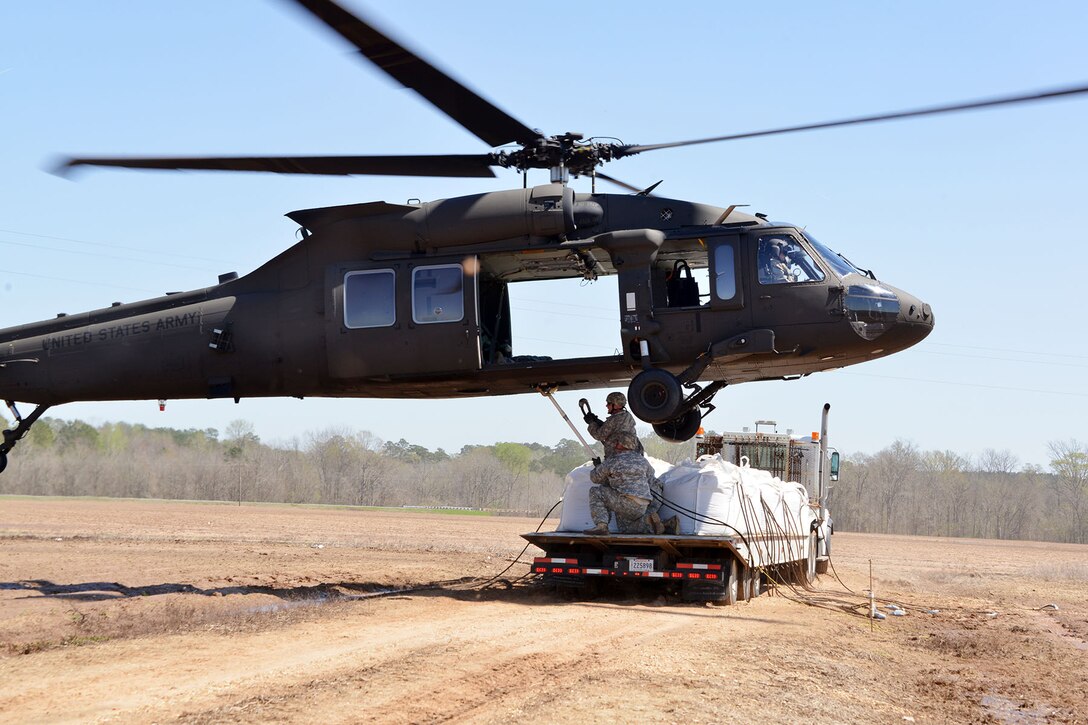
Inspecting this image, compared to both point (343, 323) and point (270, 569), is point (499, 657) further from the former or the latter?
point (270, 569)

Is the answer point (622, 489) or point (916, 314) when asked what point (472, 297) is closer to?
point (622, 489)

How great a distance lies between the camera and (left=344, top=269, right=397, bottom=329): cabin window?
12.6m

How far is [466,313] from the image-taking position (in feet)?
40.5

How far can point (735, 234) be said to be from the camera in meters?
12.1

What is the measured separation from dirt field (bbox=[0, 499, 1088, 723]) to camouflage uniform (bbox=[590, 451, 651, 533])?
3.17 ft

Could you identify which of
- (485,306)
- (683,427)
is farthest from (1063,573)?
(485,306)

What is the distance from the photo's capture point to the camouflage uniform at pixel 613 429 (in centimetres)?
1221

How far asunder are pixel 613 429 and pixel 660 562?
1663 millimetres

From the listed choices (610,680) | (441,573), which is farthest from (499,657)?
(441,573)

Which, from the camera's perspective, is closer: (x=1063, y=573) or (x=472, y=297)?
(x=472, y=297)

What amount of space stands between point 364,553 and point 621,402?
9.08 meters

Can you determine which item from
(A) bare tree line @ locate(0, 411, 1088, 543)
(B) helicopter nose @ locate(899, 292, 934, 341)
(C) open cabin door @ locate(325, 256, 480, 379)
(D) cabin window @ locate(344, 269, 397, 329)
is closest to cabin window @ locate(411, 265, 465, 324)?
(C) open cabin door @ locate(325, 256, 480, 379)

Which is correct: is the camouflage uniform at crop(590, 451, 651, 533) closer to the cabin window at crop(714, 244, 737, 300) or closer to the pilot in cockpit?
the cabin window at crop(714, 244, 737, 300)

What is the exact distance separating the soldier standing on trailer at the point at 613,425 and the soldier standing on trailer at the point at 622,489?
4cm
